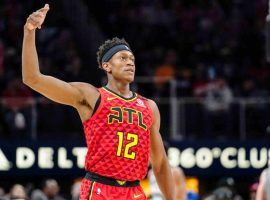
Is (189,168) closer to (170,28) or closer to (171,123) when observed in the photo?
(171,123)

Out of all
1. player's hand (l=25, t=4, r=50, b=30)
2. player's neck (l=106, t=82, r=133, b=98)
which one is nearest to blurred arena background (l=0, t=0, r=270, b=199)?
player's neck (l=106, t=82, r=133, b=98)

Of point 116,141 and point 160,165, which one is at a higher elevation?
point 116,141

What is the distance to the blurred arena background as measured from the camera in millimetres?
16406

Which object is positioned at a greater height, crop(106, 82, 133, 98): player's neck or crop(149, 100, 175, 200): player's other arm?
crop(106, 82, 133, 98): player's neck

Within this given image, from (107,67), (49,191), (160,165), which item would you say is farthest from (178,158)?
(107,67)

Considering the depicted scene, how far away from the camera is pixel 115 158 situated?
23.4 ft

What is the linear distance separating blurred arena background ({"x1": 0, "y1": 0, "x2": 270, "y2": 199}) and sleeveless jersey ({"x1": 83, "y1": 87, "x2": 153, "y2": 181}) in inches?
306

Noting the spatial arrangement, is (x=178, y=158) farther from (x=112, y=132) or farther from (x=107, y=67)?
(x=112, y=132)

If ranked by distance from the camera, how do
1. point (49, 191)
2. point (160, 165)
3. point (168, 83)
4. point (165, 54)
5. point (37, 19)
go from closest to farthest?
point (37, 19), point (160, 165), point (49, 191), point (168, 83), point (165, 54)

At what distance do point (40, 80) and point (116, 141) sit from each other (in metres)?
0.76

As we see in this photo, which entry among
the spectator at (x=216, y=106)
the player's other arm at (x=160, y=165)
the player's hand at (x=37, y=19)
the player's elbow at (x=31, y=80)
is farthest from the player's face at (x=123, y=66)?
the spectator at (x=216, y=106)

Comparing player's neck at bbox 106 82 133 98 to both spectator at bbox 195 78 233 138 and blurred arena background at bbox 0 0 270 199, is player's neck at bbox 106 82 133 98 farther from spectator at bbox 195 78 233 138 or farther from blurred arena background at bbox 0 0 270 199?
spectator at bbox 195 78 233 138

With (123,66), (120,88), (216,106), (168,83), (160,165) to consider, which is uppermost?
(168,83)

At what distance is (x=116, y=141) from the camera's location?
714 centimetres
